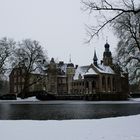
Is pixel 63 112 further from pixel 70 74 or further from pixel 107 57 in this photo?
pixel 70 74

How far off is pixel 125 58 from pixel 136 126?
32.8 meters

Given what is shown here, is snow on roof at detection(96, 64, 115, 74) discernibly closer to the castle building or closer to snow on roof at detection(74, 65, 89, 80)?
the castle building

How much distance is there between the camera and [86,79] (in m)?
95.4

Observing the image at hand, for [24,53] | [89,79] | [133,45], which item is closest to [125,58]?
[133,45]

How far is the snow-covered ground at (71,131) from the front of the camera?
11125 mm

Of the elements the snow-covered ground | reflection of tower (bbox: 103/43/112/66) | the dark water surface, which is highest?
reflection of tower (bbox: 103/43/112/66)

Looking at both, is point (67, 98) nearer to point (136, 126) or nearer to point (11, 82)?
point (11, 82)

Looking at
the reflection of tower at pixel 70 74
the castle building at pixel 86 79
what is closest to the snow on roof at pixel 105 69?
the castle building at pixel 86 79

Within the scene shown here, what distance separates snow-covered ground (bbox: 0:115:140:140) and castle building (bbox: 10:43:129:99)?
78585mm

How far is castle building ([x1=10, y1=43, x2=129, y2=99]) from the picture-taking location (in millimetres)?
95812

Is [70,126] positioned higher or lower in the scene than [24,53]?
lower

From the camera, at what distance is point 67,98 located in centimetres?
7594

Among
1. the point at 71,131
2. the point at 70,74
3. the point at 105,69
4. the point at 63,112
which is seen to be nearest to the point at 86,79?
the point at 105,69

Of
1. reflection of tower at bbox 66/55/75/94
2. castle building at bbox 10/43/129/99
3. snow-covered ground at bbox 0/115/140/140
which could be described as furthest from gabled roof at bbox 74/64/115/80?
snow-covered ground at bbox 0/115/140/140
